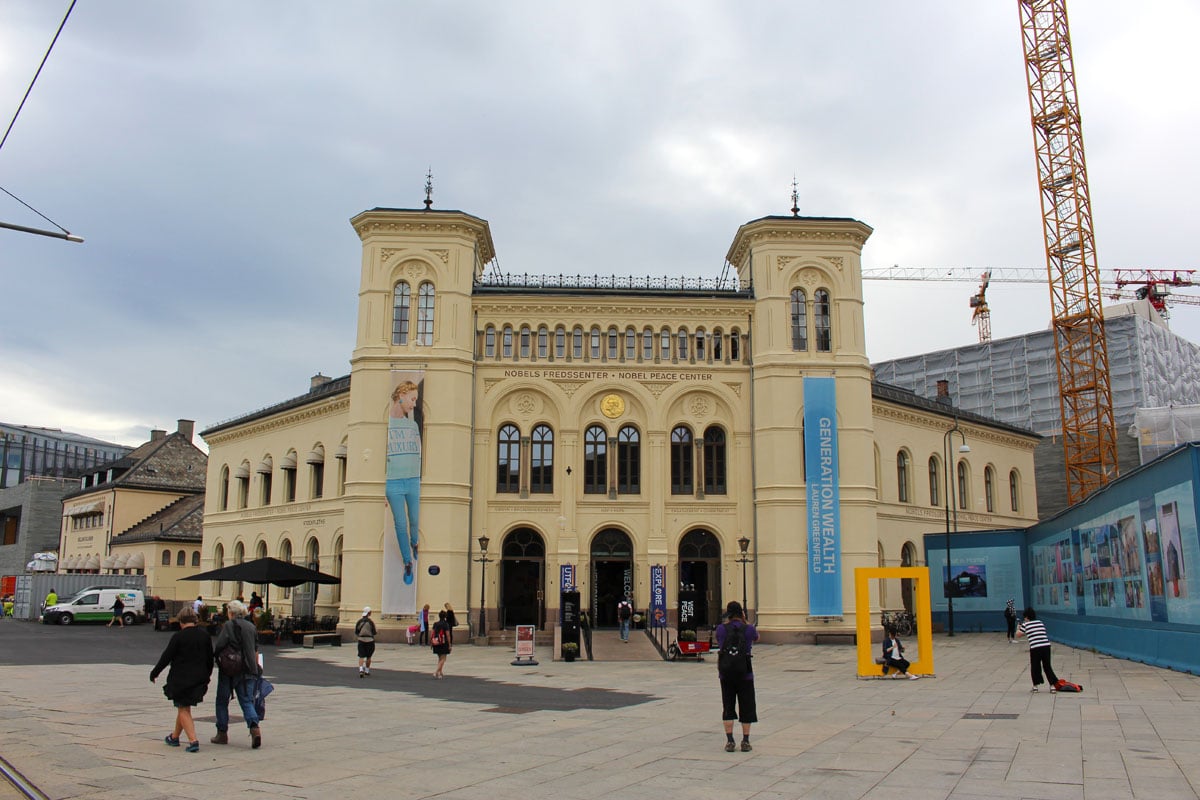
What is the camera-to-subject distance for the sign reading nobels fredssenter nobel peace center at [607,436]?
35594 millimetres

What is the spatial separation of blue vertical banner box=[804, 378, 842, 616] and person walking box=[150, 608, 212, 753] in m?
26.8

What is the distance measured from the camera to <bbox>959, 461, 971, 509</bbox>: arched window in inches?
1853

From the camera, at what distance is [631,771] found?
442 inches

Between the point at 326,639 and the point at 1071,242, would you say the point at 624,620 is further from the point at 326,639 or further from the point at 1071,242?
the point at 1071,242

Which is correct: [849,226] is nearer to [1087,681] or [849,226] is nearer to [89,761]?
[1087,681]

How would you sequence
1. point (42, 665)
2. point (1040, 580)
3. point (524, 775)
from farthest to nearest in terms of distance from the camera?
point (1040, 580) < point (42, 665) < point (524, 775)

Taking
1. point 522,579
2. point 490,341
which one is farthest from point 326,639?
point 490,341

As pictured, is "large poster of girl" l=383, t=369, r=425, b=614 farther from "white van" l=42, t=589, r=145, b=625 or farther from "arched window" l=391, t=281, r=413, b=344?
"white van" l=42, t=589, r=145, b=625

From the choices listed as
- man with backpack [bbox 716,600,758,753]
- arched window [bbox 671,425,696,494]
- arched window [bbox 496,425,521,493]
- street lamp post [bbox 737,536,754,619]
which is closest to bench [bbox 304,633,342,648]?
arched window [bbox 496,425,521,493]

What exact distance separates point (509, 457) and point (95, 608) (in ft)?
92.9

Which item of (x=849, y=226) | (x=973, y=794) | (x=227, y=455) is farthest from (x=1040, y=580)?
(x=227, y=455)

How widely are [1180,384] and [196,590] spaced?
234 ft

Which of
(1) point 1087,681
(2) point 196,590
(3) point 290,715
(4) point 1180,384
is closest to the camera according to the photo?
(3) point 290,715

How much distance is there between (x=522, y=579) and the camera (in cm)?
3719
